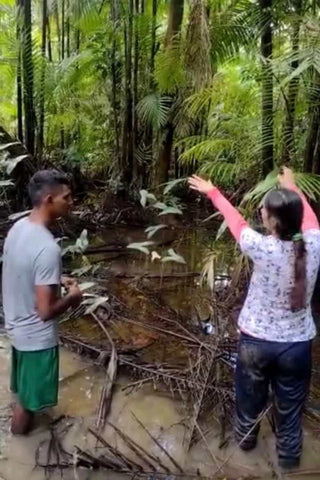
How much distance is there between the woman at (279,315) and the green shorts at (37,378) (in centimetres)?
95

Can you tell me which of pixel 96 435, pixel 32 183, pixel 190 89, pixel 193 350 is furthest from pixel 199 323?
pixel 190 89

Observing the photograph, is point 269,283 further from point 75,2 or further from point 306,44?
point 75,2

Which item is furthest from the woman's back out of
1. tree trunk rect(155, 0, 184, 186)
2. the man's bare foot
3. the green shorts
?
tree trunk rect(155, 0, 184, 186)

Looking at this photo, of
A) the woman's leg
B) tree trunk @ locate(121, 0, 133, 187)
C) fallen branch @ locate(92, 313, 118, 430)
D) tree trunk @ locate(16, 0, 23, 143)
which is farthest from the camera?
tree trunk @ locate(121, 0, 133, 187)

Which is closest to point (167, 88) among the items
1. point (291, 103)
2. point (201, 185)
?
point (291, 103)

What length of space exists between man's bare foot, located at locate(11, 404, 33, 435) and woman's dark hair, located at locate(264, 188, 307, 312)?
1.50 meters

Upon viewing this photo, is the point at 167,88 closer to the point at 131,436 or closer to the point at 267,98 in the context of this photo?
the point at 267,98

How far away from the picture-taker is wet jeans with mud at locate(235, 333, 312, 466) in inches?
103

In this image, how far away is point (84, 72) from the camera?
8203 millimetres

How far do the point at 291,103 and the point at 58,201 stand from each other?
96.8 inches

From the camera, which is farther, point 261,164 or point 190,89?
point 190,89

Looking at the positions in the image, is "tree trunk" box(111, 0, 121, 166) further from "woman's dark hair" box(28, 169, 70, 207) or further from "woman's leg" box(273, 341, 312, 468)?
"woman's leg" box(273, 341, 312, 468)

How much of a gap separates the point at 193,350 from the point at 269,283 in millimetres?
1498

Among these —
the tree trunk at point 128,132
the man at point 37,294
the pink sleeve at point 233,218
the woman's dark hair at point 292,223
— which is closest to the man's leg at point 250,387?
the woman's dark hair at point 292,223
